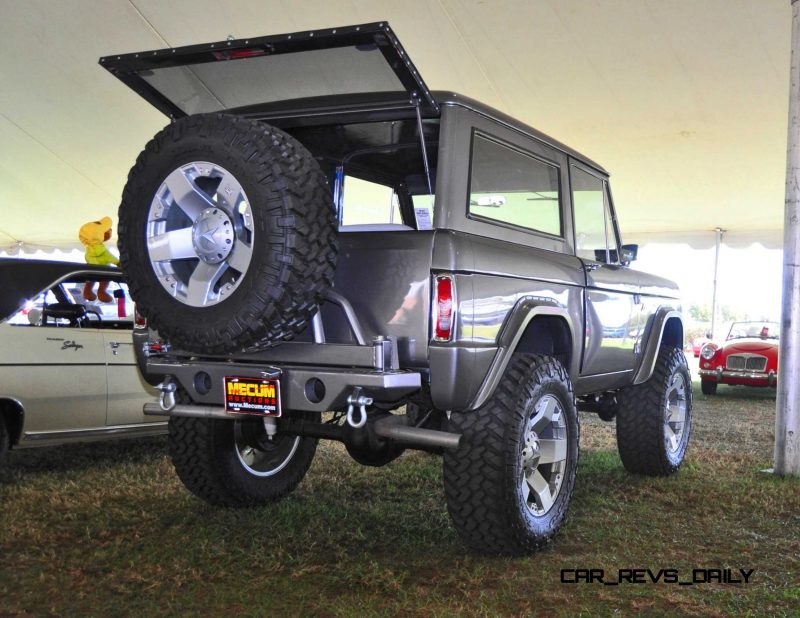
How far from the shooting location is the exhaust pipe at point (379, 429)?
10.7 ft

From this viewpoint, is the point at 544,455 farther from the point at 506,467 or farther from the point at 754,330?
the point at 754,330

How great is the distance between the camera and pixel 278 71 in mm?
3443

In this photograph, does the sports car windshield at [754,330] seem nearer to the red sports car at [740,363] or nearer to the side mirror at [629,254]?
the red sports car at [740,363]

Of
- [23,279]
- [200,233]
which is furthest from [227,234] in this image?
[23,279]

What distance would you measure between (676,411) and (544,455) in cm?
233

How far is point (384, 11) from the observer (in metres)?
9.22

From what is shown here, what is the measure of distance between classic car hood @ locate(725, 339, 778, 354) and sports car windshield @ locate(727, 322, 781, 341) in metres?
0.45

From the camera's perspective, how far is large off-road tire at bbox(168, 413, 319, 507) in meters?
4.14

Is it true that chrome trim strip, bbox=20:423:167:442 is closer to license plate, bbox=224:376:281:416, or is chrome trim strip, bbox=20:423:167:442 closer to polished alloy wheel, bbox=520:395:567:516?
license plate, bbox=224:376:281:416

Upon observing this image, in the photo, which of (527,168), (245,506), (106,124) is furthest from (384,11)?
(245,506)

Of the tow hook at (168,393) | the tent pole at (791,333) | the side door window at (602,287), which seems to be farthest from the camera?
the tent pole at (791,333)

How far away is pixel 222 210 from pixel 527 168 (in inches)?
66.0

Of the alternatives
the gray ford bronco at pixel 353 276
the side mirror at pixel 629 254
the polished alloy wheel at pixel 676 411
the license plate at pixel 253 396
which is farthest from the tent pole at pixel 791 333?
the license plate at pixel 253 396

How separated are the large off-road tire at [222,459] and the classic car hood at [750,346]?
949cm
